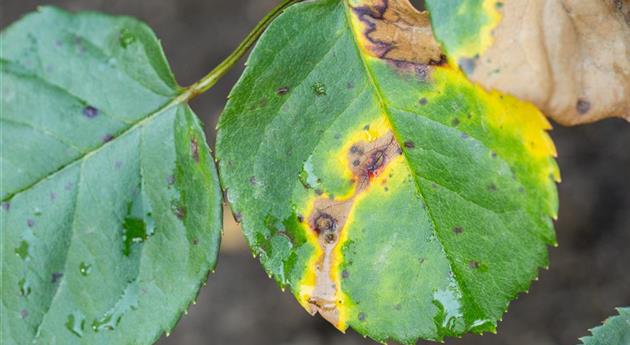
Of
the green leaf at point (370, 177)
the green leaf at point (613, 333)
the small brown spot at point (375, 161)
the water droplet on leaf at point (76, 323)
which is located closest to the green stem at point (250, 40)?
the green leaf at point (370, 177)

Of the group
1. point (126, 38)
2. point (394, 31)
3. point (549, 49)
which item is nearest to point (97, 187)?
point (126, 38)

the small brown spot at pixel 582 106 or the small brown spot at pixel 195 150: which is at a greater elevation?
the small brown spot at pixel 582 106

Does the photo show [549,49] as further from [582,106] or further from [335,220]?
[335,220]

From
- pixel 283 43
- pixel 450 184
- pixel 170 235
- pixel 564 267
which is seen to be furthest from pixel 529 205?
pixel 564 267

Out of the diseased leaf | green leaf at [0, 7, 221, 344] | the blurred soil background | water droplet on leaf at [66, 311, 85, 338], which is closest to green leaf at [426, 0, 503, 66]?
the diseased leaf

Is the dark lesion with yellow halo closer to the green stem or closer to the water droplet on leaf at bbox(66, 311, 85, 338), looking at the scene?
the green stem

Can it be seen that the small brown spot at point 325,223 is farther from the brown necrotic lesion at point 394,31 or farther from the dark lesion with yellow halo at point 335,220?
the brown necrotic lesion at point 394,31
